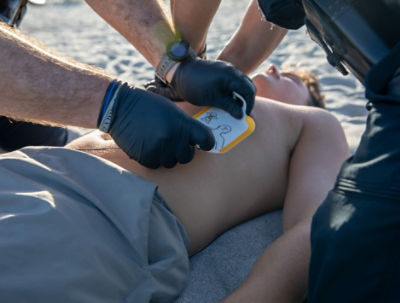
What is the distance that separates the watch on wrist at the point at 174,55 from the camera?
1.70m

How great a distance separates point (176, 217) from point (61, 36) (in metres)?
4.85

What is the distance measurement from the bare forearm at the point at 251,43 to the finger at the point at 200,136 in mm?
816

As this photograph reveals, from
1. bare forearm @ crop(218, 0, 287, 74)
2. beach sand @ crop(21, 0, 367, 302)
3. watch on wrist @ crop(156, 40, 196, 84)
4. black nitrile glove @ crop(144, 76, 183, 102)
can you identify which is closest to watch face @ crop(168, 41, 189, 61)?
watch on wrist @ crop(156, 40, 196, 84)

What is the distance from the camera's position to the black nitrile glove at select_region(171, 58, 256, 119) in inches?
58.6

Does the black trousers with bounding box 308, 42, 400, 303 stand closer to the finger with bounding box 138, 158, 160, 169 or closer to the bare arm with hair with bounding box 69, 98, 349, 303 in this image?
the bare arm with hair with bounding box 69, 98, 349, 303

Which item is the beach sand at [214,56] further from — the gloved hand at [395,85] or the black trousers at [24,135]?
the black trousers at [24,135]

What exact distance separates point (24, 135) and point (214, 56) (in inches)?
89.5

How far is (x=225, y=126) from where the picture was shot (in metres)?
1.44

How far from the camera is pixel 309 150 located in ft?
5.22

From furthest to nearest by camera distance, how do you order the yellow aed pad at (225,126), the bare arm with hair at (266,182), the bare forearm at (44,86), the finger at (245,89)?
the finger at (245,89) → the yellow aed pad at (225,126) → the bare forearm at (44,86) → the bare arm with hair at (266,182)

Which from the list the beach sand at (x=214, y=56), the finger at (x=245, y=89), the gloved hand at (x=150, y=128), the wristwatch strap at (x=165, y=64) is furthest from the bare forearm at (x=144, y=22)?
the beach sand at (x=214, y=56)

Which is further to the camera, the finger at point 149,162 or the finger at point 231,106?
the finger at point 231,106

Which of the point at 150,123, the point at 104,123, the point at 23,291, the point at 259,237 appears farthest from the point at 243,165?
the point at 23,291

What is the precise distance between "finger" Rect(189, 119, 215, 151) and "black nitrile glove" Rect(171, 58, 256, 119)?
0.19m
